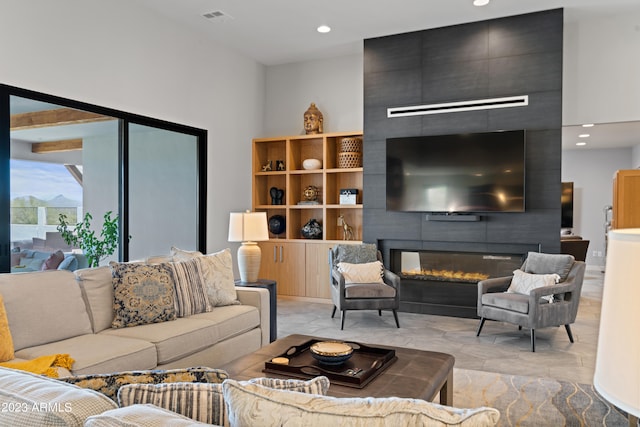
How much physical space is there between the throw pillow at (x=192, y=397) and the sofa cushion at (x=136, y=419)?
99 millimetres

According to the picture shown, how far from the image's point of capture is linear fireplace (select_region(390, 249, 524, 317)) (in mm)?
5363

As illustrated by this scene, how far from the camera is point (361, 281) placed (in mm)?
5109

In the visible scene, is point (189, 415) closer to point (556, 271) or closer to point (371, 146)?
point (556, 271)

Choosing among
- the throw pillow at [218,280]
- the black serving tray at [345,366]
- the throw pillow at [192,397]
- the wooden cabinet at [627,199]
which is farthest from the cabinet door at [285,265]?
the throw pillow at [192,397]

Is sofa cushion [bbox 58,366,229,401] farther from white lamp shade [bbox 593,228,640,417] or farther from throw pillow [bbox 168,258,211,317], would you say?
throw pillow [bbox 168,258,211,317]

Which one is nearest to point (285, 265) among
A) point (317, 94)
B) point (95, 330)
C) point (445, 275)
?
point (445, 275)

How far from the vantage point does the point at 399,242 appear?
573 centimetres

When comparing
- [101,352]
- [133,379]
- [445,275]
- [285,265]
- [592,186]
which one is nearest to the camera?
[133,379]

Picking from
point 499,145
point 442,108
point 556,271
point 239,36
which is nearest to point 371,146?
point 442,108

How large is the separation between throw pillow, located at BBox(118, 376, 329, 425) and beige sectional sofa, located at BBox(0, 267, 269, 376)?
1392 millimetres

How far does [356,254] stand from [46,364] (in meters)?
3.62

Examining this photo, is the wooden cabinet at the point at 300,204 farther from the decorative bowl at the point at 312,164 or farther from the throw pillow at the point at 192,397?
the throw pillow at the point at 192,397

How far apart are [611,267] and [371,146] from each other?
5.10 meters

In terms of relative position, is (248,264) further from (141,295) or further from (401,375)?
(401,375)
